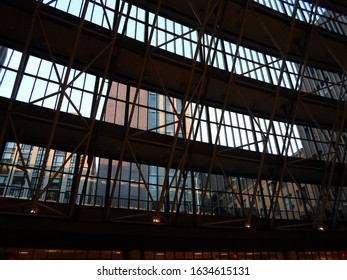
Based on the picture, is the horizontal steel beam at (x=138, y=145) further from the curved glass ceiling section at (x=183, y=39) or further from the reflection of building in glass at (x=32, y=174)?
the curved glass ceiling section at (x=183, y=39)

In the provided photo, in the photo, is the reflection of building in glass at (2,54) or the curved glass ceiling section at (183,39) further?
the curved glass ceiling section at (183,39)

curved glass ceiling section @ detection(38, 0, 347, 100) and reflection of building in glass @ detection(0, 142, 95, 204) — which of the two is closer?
reflection of building in glass @ detection(0, 142, 95, 204)

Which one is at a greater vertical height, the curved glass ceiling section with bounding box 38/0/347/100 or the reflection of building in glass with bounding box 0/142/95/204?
the curved glass ceiling section with bounding box 38/0/347/100

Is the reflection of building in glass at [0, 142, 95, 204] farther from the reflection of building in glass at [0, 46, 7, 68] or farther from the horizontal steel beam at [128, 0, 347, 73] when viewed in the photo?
the horizontal steel beam at [128, 0, 347, 73]

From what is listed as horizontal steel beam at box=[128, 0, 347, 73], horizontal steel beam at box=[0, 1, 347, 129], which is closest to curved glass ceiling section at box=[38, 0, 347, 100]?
horizontal steel beam at box=[0, 1, 347, 129]

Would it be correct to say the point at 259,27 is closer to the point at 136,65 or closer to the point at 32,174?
the point at 136,65

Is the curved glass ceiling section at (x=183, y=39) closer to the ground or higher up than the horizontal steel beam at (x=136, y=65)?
higher up

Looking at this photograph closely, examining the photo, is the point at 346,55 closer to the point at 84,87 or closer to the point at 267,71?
the point at 267,71

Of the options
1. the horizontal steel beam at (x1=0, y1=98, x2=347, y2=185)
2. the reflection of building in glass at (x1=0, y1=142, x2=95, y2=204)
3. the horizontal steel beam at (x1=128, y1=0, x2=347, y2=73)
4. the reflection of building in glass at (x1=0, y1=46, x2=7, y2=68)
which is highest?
the horizontal steel beam at (x1=128, y1=0, x2=347, y2=73)

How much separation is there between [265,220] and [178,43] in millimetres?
12344

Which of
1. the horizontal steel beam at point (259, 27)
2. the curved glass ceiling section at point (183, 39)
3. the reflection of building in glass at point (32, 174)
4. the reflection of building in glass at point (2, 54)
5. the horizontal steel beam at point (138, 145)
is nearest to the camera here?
the horizontal steel beam at point (138, 145)

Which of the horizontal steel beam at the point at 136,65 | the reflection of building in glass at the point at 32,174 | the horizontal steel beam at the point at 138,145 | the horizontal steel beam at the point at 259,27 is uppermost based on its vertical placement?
the horizontal steel beam at the point at 259,27

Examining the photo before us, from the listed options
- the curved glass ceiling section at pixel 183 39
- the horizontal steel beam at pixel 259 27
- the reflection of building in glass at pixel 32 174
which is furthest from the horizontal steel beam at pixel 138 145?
the horizontal steel beam at pixel 259 27

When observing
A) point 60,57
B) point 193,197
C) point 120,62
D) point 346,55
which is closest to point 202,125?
point 193,197
